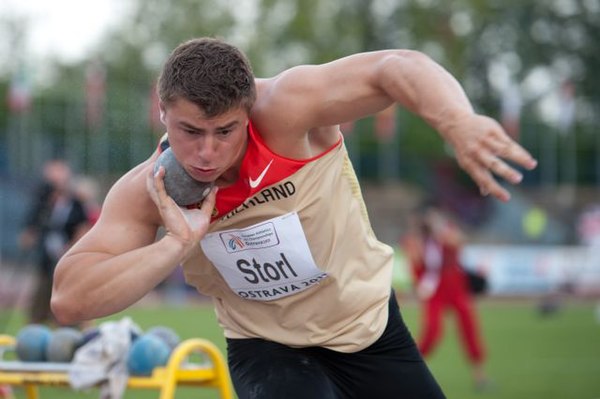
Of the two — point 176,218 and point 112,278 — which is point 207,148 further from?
point 112,278

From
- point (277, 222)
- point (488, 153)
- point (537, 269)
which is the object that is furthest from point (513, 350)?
point (537, 269)

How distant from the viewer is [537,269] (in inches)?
1075

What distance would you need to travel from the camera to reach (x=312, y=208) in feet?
13.9

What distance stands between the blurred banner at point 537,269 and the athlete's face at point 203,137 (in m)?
22.6

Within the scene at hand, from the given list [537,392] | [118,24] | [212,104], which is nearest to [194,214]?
[212,104]

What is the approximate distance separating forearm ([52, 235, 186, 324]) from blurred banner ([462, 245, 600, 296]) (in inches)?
891

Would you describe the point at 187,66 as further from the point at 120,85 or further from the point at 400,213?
the point at 120,85

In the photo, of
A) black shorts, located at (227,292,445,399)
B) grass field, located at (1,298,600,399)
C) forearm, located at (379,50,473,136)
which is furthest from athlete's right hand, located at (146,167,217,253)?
grass field, located at (1,298,600,399)

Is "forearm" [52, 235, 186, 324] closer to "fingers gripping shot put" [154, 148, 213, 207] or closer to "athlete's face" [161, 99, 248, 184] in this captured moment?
"fingers gripping shot put" [154, 148, 213, 207]

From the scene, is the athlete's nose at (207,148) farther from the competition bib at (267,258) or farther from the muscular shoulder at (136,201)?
the competition bib at (267,258)

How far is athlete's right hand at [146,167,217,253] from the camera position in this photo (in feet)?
12.7

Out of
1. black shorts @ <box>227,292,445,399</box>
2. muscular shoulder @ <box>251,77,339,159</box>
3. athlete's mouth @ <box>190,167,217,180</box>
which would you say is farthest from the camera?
black shorts @ <box>227,292,445,399</box>

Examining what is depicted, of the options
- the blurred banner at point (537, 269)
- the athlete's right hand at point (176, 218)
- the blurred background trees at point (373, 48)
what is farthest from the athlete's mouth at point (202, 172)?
the blurred background trees at point (373, 48)

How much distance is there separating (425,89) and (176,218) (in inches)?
41.7
